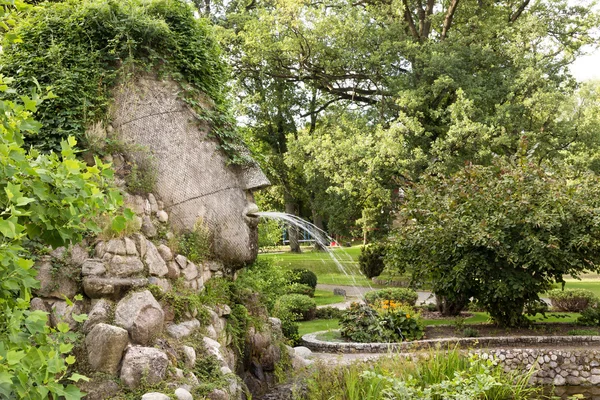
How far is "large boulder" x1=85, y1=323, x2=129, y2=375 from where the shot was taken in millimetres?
5809

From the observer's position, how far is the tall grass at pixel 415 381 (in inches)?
269

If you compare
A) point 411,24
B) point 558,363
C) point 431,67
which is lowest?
point 558,363

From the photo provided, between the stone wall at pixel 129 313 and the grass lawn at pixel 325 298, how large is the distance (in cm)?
1284

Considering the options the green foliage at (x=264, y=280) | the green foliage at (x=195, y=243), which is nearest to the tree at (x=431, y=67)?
the green foliage at (x=264, y=280)

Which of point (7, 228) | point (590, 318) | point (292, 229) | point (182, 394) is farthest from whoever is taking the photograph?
point (292, 229)

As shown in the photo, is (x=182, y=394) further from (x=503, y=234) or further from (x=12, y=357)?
(x=503, y=234)

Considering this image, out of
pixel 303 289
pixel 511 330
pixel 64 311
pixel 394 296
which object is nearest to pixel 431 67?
pixel 394 296

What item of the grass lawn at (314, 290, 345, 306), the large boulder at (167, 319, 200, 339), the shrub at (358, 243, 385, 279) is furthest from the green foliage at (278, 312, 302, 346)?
the shrub at (358, 243, 385, 279)

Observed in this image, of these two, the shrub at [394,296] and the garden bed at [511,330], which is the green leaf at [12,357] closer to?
the garden bed at [511,330]

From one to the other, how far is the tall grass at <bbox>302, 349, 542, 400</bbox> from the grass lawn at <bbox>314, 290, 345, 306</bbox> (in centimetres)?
1112

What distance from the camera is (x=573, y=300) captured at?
17.4m

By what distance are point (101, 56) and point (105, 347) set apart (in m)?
4.00

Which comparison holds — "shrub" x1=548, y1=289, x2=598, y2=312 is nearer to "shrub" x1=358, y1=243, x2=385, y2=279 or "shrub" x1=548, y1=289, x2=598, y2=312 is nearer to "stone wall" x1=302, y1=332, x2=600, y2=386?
"stone wall" x1=302, y1=332, x2=600, y2=386

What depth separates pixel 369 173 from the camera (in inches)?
765
